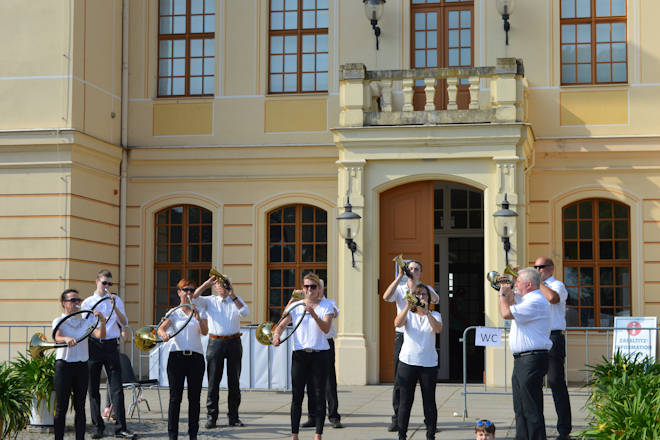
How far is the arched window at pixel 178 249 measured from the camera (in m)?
19.4

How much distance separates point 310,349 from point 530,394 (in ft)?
8.01

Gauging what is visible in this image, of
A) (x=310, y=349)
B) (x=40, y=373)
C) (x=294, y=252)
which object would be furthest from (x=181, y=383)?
(x=294, y=252)

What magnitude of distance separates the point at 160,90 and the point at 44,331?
5.38 m

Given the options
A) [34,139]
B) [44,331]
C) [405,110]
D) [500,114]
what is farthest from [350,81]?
[44,331]

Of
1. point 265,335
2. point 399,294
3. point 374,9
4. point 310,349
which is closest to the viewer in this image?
point 310,349

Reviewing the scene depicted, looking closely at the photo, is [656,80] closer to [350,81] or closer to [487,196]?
[487,196]

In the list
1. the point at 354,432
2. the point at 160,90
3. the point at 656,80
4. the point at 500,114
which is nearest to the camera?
the point at 354,432

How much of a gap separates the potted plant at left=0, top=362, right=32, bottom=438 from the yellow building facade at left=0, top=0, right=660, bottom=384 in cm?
627

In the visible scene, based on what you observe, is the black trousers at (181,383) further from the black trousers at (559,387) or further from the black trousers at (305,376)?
the black trousers at (559,387)

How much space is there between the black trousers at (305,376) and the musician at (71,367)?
220 cm

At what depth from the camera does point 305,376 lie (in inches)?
422

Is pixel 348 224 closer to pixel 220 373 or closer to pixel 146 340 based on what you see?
pixel 220 373

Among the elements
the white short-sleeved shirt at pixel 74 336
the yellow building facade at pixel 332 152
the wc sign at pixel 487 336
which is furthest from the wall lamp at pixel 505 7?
the white short-sleeved shirt at pixel 74 336

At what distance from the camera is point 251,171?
19.2 meters
